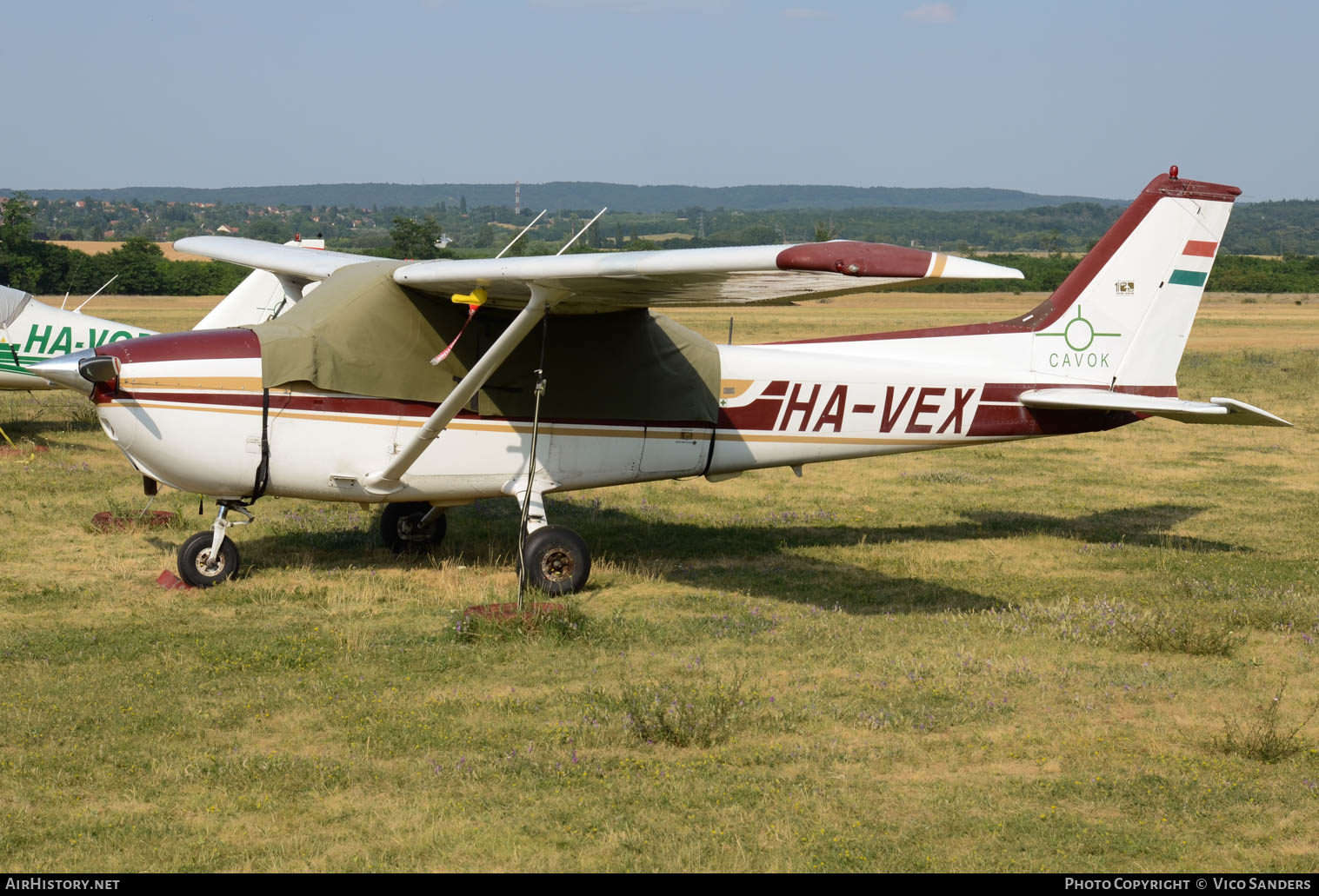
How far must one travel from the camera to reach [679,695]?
Answer: 278 inches

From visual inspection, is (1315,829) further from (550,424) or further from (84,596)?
(84,596)

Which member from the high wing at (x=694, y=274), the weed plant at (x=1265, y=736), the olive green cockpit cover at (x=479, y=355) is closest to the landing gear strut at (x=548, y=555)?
the olive green cockpit cover at (x=479, y=355)

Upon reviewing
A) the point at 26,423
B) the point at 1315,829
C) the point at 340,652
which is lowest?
the point at 26,423

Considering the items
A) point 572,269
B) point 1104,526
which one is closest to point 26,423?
point 572,269

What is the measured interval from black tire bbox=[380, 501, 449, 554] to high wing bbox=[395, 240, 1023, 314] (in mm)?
2769

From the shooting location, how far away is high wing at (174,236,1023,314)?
6.38m

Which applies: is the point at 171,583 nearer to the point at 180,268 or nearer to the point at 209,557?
the point at 209,557

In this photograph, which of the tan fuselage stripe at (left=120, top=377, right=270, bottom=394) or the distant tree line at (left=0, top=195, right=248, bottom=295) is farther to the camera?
the distant tree line at (left=0, top=195, right=248, bottom=295)

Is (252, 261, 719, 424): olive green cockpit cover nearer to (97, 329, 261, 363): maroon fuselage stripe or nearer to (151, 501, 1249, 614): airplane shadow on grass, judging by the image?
(97, 329, 261, 363): maroon fuselage stripe

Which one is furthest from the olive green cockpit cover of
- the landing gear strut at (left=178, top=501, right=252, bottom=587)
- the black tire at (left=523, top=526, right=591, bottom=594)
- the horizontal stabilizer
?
the horizontal stabilizer

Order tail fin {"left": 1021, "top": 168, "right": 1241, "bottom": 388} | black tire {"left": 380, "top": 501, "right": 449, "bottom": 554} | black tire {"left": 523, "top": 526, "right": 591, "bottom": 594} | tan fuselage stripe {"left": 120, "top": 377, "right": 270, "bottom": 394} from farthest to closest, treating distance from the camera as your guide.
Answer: tail fin {"left": 1021, "top": 168, "right": 1241, "bottom": 388}
black tire {"left": 380, "top": 501, "right": 449, "bottom": 554}
black tire {"left": 523, "top": 526, "right": 591, "bottom": 594}
tan fuselage stripe {"left": 120, "top": 377, "right": 270, "bottom": 394}

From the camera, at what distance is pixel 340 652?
7973 millimetres

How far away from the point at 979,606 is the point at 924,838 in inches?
170
